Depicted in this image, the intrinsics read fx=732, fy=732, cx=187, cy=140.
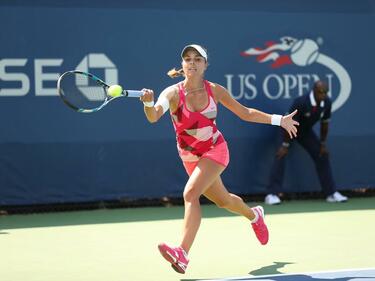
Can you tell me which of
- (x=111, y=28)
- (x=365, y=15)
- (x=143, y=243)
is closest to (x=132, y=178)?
(x=111, y=28)

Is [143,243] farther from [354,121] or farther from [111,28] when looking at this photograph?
[354,121]

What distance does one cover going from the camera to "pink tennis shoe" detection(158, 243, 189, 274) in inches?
162

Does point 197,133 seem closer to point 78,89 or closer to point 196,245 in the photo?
point 78,89

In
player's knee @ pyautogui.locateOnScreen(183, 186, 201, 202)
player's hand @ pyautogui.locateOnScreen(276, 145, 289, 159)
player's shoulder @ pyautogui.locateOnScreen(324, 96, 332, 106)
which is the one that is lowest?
player's hand @ pyautogui.locateOnScreen(276, 145, 289, 159)

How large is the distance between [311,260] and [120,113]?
11.2ft

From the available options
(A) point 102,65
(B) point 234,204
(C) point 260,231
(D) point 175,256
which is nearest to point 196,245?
(C) point 260,231

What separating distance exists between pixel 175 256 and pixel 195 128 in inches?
35.5

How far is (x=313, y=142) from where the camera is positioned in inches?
321

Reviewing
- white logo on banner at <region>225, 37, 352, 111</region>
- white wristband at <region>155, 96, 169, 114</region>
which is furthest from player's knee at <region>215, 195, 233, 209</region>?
white logo on banner at <region>225, 37, 352, 111</region>

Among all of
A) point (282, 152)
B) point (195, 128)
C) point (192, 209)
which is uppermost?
point (195, 128)

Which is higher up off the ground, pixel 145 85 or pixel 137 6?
pixel 137 6

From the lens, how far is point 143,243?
5.73 metres

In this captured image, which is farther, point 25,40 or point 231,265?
point 25,40

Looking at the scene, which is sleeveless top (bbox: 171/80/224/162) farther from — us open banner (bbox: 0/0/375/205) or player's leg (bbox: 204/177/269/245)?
us open banner (bbox: 0/0/375/205)
